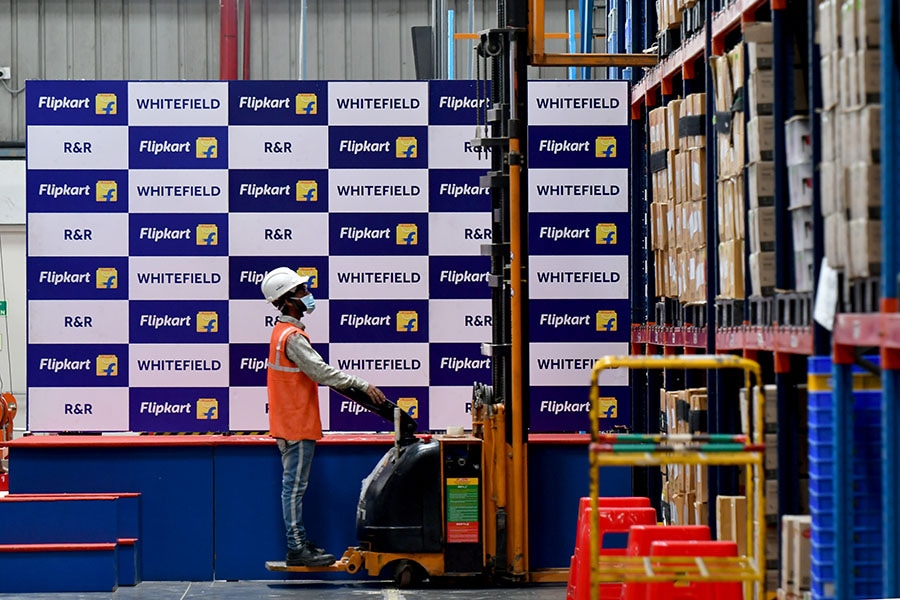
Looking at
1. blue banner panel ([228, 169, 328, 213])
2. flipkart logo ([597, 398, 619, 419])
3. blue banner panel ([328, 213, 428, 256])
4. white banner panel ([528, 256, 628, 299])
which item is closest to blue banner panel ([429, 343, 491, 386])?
white banner panel ([528, 256, 628, 299])

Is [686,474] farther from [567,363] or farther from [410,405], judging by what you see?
[410,405]

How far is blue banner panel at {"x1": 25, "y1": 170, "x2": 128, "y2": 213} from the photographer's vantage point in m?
10.4

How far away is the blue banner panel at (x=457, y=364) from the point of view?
34.5ft

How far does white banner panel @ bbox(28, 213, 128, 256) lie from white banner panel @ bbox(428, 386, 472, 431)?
2524mm

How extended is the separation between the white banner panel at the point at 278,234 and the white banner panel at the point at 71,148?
97cm

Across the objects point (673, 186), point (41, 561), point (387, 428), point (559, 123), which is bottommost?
→ point (41, 561)

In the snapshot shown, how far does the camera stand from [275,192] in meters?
10.5

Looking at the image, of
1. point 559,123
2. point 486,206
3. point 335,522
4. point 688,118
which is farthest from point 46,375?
point 688,118

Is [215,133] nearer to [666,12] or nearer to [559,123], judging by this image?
[559,123]

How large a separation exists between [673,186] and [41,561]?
496 centimetres

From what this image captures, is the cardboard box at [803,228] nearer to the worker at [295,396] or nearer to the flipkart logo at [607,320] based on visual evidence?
the flipkart logo at [607,320]

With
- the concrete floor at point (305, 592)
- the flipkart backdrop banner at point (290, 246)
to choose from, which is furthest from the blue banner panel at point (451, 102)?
the concrete floor at point (305, 592)

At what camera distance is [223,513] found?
404 inches

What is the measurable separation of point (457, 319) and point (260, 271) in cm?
150
